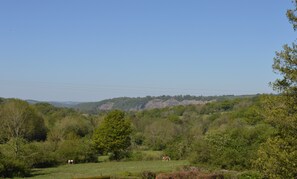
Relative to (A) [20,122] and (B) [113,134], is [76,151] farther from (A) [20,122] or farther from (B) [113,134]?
(A) [20,122]

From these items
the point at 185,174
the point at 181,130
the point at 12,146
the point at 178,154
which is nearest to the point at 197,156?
the point at 178,154

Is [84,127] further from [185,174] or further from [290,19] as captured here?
[290,19]

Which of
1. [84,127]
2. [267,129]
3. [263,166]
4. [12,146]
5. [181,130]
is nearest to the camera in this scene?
[263,166]

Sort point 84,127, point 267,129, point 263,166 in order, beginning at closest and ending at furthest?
1. point 263,166
2. point 267,129
3. point 84,127

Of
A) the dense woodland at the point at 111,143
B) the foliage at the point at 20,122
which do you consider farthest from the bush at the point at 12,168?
the foliage at the point at 20,122

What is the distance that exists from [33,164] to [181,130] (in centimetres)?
5149

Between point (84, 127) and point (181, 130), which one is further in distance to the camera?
point (181, 130)

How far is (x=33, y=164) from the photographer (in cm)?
5244

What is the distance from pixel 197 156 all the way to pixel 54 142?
77.8 ft

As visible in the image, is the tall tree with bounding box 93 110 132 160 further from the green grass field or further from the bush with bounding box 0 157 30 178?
the bush with bounding box 0 157 30 178

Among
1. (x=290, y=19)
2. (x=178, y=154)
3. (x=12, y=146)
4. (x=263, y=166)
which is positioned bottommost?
(x=178, y=154)

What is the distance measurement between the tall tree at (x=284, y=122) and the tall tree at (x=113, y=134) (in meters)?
46.9

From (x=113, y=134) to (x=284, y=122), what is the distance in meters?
48.4

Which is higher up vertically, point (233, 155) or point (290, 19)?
point (290, 19)
